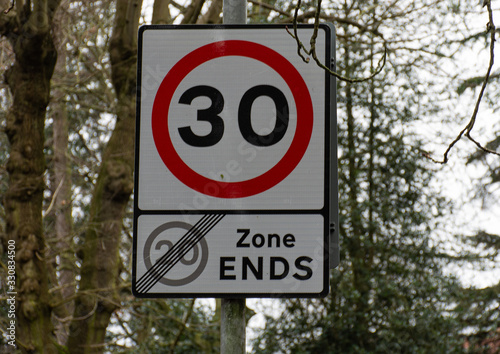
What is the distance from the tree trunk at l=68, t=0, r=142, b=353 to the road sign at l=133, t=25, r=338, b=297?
547 centimetres

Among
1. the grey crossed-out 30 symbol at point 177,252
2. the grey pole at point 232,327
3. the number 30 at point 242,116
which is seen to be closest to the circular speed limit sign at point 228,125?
the number 30 at point 242,116

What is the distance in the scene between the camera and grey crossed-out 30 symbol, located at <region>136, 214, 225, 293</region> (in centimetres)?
204

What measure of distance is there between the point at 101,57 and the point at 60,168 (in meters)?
3.90

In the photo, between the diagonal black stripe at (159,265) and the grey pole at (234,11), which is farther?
the grey pole at (234,11)

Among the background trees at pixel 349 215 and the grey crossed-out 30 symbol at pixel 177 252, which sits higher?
the background trees at pixel 349 215

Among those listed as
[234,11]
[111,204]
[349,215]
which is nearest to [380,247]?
[349,215]

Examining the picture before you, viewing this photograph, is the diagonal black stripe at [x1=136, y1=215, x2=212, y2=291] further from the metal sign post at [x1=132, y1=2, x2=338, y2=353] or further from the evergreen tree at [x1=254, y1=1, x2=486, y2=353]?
the evergreen tree at [x1=254, y1=1, x2=486, y2=353]

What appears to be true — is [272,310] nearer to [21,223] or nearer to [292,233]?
[21,223]

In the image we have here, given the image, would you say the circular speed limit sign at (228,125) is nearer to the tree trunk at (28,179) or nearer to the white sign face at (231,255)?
the white sign face at (231,255)

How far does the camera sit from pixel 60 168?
12617 millimetres

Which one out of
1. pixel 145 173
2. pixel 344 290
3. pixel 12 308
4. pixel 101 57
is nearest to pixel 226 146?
pixel 145 173

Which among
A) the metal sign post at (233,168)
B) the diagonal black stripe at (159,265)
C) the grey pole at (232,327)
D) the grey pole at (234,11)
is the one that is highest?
the grey pole at (234,11)

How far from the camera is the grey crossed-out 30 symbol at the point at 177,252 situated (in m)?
2.04

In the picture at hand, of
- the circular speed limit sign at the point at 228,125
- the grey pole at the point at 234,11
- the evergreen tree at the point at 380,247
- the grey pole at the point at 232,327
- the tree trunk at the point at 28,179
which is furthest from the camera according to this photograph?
the evergreen tree at the point at 380,247
